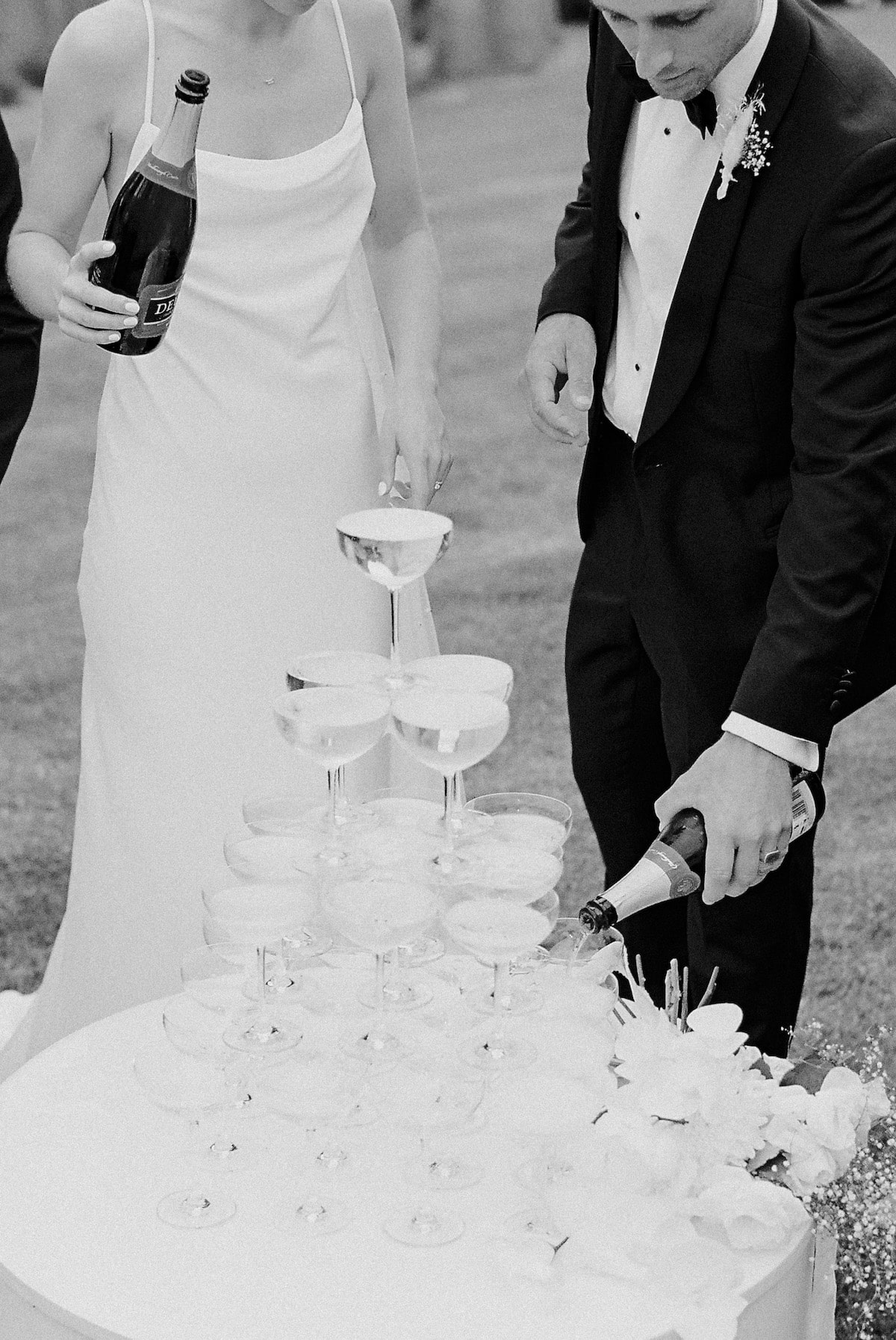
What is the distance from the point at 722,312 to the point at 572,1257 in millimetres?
1305

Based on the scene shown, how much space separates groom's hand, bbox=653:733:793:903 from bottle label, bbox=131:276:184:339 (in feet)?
3.25

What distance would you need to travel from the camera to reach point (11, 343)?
137 inches

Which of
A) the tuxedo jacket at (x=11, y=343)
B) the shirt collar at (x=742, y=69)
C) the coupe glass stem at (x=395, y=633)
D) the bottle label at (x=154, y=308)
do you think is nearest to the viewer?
the coupe glass stem at (x=395, y=633)

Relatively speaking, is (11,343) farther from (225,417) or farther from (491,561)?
(491,561)

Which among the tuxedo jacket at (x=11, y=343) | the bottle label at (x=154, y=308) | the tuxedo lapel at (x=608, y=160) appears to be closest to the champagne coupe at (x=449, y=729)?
the bottle label at (x=154, y=308)

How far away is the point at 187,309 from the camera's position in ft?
9.26

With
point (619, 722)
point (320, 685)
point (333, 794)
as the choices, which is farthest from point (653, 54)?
point (619, 722)

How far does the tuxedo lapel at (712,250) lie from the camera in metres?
2.38

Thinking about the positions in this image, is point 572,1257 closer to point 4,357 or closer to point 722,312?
point 722,312

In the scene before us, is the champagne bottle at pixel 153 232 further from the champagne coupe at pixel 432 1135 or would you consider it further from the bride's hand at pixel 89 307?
the champagne coupe at pixel 432 1135

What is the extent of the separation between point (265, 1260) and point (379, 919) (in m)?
0.35

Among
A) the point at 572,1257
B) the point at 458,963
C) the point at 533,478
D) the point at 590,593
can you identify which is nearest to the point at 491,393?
the point at 533,478

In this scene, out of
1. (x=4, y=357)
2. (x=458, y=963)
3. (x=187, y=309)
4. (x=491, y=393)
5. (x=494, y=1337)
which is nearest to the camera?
(x=494, y=1337)

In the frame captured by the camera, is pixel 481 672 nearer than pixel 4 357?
Yes
